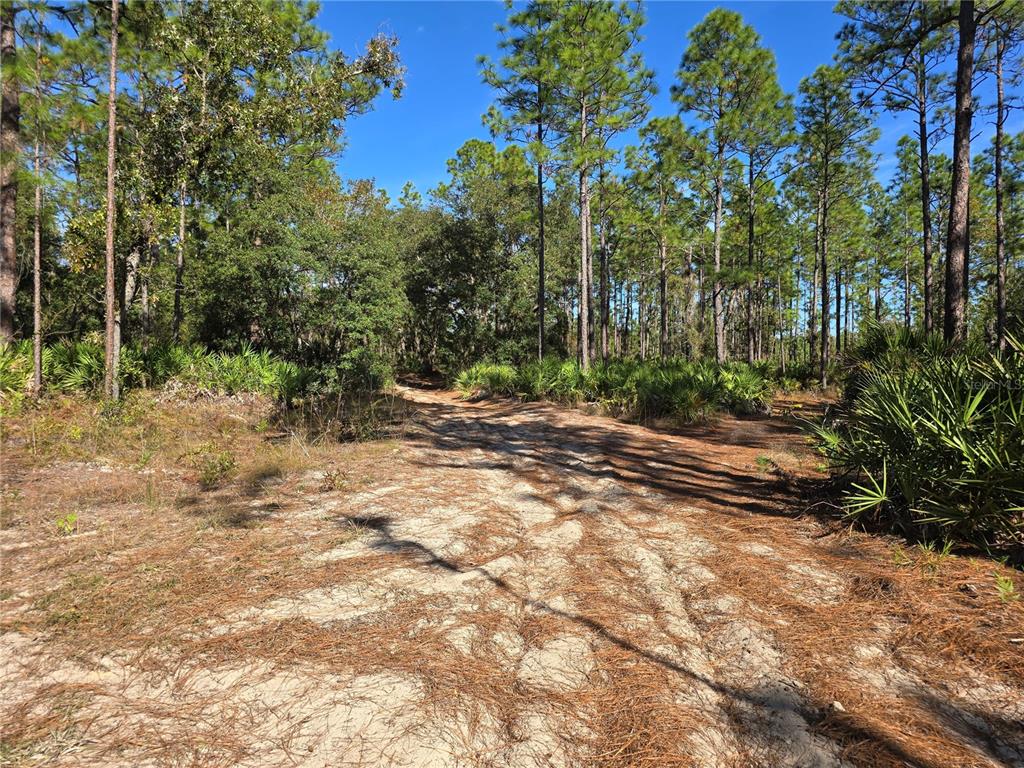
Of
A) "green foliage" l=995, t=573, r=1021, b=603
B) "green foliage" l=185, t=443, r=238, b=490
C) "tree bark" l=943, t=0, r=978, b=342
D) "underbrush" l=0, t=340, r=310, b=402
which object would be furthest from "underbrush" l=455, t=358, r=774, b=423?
"green foliage" l=185, t=443, r=238, b=490

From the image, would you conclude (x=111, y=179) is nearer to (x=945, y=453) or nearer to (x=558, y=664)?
(x=558, y=664)

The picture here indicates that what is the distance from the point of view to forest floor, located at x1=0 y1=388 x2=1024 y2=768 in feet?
6.40

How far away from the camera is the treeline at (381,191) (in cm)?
941

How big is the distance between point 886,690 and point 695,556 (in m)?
1.64

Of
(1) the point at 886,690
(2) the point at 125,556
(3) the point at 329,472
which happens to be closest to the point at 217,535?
(2) the point at 125,556

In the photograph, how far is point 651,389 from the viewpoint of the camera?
38.9 feet

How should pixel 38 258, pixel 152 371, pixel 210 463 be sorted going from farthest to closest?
pixel 152 371 < pixel 38 258 < pixel 210 463

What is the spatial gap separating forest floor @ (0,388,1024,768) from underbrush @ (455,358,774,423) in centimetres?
587

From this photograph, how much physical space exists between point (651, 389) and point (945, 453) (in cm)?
801

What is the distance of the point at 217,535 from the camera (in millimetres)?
4156

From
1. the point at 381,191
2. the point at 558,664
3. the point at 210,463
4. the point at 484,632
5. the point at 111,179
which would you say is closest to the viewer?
the point at 558,664

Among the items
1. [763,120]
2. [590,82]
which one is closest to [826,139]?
[763,120]

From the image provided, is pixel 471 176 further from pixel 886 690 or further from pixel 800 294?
pixel 800 294

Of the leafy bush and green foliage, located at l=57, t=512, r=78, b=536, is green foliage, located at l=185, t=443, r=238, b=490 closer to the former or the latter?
green foliage, located at l=57, t=512, r=78, b=536
